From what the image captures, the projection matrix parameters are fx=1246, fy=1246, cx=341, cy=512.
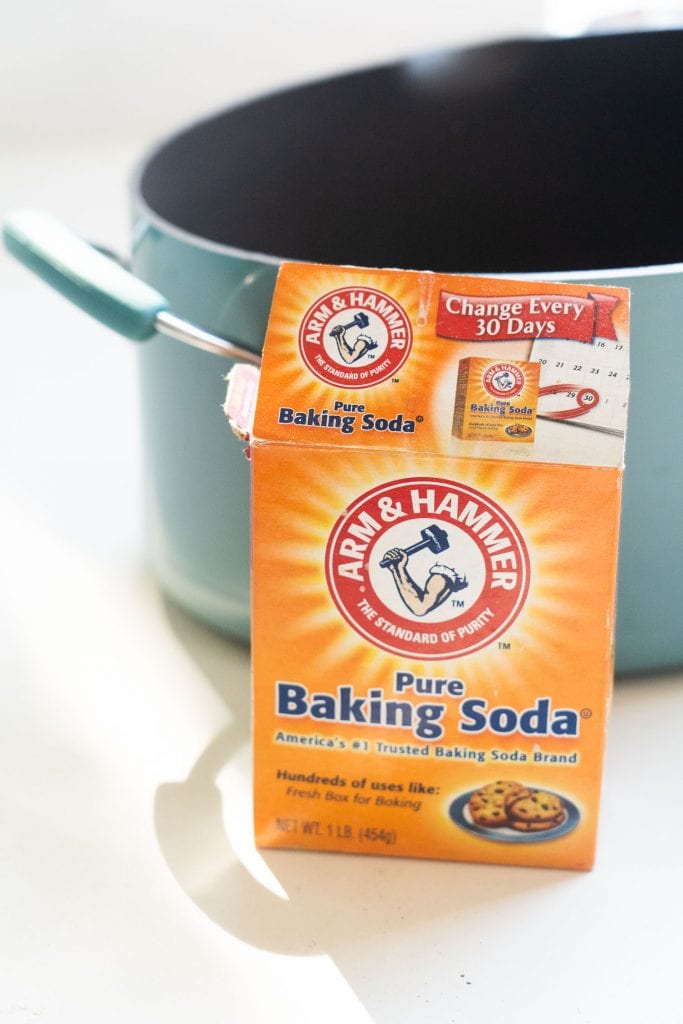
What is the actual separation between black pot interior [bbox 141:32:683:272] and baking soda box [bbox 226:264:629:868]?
1.22ft

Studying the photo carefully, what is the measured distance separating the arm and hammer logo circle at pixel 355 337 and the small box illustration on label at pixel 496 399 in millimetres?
30

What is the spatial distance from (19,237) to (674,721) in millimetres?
437

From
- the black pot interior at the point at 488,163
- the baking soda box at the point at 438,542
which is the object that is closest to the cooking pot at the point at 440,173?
the black pot interior at the point at 488,163

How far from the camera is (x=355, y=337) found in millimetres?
517

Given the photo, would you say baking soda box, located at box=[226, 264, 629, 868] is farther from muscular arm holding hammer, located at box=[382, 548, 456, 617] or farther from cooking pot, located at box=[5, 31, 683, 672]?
cooking pot, located at box=[5, 31, 683, 672]

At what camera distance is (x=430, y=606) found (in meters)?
0.53

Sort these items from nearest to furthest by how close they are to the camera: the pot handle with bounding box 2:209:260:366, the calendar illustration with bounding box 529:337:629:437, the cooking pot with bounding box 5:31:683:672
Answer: the calendar illustration with bounding box 529:337:629:437, the pot handle with bounding box 2:209:260:366, the cooking pot with bounding box 5:31:683:672

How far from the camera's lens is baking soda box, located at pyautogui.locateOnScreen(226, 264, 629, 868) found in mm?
505

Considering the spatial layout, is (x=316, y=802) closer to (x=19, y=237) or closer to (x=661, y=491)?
(x=661, y=491)

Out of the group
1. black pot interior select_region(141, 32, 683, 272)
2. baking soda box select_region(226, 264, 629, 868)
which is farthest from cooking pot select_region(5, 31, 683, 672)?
baking soda box select_region(226, 264, 629, 868)

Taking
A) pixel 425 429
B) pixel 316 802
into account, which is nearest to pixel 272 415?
pixel 425 429

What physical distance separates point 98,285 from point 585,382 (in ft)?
0.83

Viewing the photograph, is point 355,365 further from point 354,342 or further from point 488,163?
point 488,163

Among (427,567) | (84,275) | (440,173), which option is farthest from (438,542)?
(440,173)
